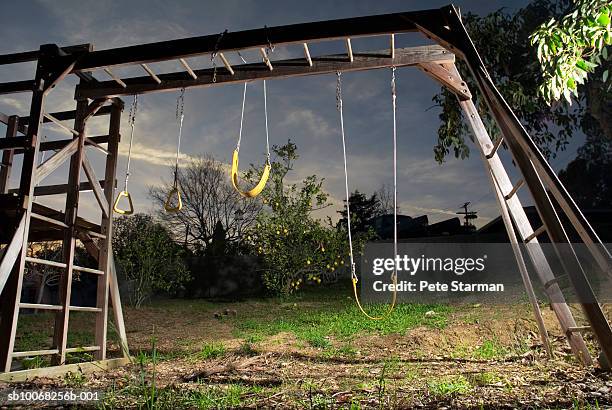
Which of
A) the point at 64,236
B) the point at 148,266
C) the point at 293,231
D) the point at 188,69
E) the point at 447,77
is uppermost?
the point at 188,69

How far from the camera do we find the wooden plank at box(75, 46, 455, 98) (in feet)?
14.6

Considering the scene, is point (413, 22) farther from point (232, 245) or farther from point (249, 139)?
point (232, 245)

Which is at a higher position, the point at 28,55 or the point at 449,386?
the point at 28,55

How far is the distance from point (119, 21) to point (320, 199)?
596 centimetres

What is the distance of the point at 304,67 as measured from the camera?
455cm

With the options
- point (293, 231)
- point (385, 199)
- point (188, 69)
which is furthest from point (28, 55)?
point (385, 199)

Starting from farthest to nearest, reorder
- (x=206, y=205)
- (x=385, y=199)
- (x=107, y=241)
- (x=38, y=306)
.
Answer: (x=206, y=205), (x=385, y=199), (x=107, y=241), (x=38, y=306)

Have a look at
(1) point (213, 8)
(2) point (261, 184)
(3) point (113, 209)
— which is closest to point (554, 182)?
(2) point (261, 184)

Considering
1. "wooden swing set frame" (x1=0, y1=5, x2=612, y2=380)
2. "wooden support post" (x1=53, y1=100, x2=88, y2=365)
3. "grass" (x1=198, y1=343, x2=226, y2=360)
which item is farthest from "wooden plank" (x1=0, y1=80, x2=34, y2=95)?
"grass" (x1=198, y1=343, x2=226, y2=360)

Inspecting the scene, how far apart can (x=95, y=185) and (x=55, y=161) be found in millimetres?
514

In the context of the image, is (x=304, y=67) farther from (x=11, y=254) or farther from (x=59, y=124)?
(x=11, y=254)

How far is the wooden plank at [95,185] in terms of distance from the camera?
500 cm

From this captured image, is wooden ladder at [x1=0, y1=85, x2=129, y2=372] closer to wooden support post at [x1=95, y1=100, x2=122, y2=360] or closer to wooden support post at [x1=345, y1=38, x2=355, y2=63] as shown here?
wooden support post at [x1=95, y1=100, x2=122, y2=360]

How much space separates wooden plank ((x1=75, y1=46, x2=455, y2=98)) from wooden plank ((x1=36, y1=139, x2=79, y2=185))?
85 cm
